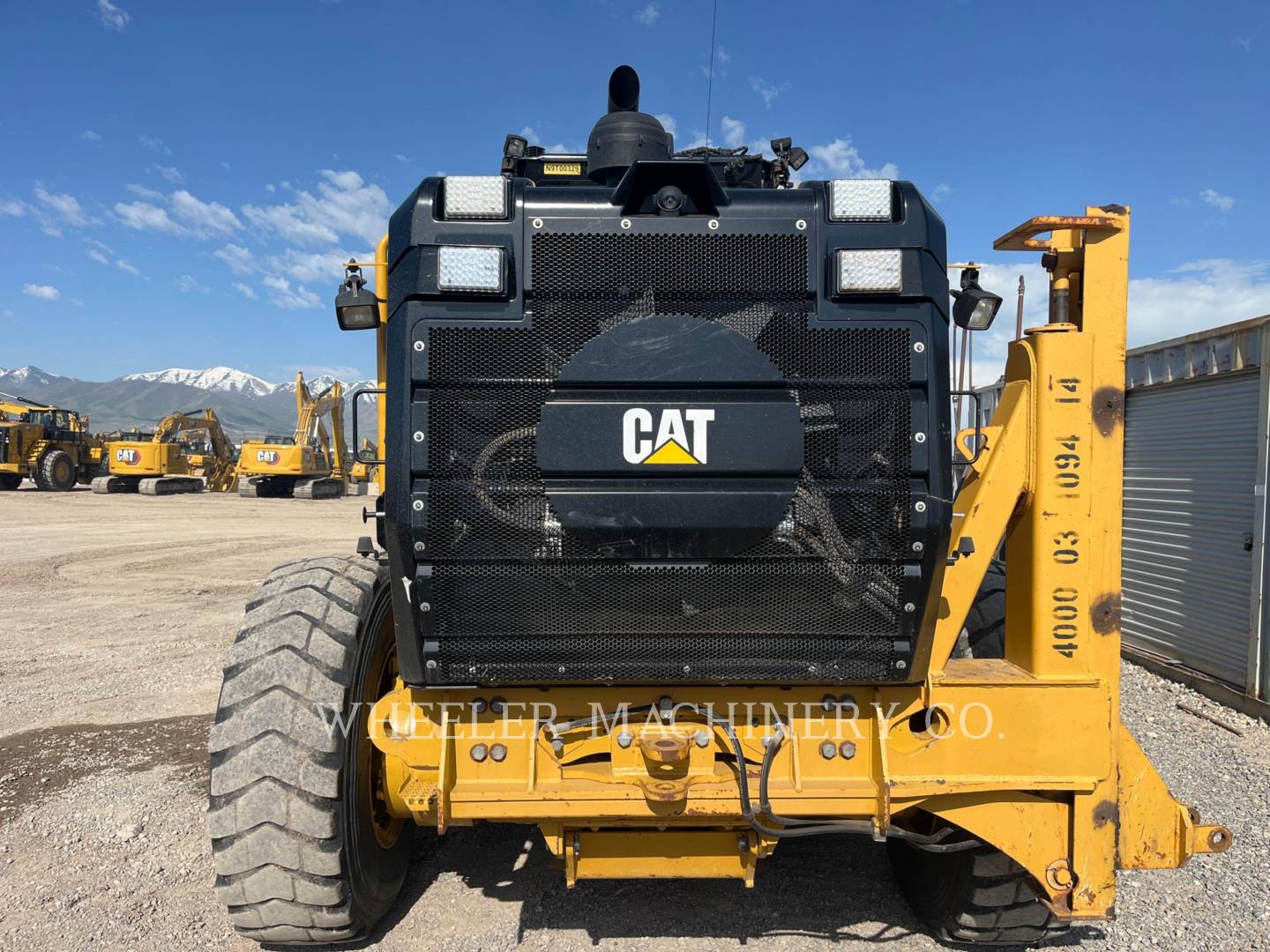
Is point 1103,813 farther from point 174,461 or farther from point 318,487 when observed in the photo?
point 174,461

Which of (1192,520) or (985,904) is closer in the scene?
(985,904)

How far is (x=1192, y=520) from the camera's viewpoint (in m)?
6.64

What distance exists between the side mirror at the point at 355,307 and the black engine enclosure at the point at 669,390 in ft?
0.82

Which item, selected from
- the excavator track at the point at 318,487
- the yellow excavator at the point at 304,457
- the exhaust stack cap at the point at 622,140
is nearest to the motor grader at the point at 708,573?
the exhaust stack cap at the point at 622,140

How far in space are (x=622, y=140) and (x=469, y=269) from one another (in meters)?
1.46

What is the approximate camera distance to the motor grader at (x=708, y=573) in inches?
92.9

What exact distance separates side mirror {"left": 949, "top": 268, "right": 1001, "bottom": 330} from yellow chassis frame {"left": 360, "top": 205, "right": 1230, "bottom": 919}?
21 centimetres

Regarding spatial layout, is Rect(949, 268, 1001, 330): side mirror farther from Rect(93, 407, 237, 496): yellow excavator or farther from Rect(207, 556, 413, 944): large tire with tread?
Rect(93, 407, 237, 496): yellow excavator

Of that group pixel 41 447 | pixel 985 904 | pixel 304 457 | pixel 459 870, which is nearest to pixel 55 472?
pixel 41 447

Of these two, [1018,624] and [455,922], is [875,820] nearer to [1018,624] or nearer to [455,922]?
[1018,624]

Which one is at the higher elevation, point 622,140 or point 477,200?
point 622,140

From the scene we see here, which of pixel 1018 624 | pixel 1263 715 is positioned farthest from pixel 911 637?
pixel 1263 715

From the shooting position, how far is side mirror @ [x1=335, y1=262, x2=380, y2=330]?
2.62 metres

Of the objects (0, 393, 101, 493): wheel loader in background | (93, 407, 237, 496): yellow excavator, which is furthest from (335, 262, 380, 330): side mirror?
(0, 393, 101, 493): wheel loader in background
